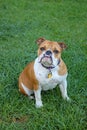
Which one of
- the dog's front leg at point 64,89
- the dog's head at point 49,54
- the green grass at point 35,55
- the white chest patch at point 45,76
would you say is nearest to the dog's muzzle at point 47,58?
the dog's head at point 49,54

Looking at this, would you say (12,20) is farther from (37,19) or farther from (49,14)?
(49,14)

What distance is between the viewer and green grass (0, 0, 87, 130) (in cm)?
381

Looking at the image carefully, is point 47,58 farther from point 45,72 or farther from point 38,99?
point 38,99

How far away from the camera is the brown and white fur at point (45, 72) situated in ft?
12.1

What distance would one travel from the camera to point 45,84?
12.8 feet

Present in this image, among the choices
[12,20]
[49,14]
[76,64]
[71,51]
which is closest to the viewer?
[76,64]

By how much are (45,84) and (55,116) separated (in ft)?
1.40

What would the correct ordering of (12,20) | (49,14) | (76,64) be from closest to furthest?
(76,64), (12,20), (49,14)

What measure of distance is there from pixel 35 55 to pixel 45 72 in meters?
1.79

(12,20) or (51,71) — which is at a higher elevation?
(51,71)

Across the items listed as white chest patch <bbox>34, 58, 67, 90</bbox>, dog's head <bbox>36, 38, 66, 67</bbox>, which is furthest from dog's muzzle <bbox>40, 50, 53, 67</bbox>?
white chest patch <bbox>34, 58, 67, 90</bbox>

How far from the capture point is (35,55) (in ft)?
18.3

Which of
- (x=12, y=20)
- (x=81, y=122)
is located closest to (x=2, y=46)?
(x=12, y=20)

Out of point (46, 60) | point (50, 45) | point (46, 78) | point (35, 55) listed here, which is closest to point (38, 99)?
point (46, 78)
